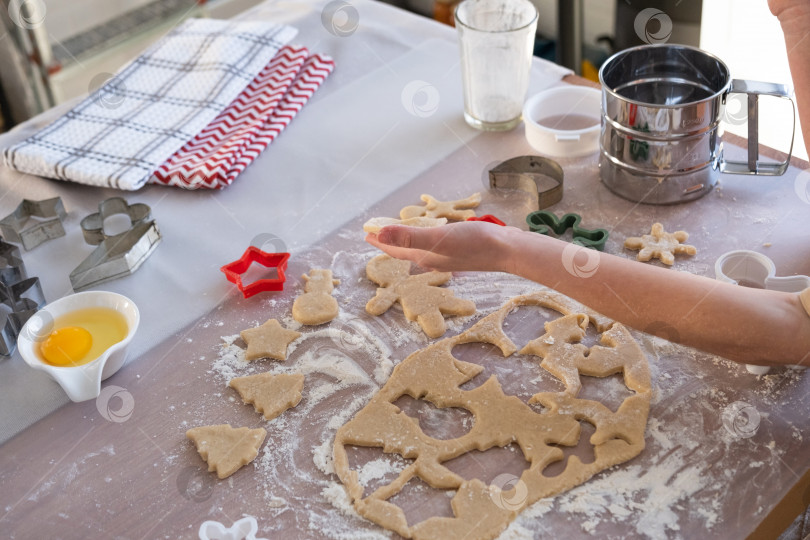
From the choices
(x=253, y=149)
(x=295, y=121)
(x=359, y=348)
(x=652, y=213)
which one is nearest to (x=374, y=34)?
(x=295, y=121)

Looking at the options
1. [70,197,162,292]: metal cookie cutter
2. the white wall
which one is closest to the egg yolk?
[70,197,162,292]: metal cookie cutter

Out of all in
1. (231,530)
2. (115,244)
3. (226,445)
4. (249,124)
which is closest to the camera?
(231,530)

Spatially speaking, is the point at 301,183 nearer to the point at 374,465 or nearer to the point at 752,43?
the point at 374,465

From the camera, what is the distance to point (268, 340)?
3.94 ft

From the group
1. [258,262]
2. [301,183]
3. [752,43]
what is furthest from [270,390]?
→ [752,43]

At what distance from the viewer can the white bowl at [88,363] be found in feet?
3.69

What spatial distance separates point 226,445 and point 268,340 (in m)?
0.20

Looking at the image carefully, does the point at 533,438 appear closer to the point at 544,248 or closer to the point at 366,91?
A: the point at 544,248

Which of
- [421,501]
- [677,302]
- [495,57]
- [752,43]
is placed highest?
[495,57]

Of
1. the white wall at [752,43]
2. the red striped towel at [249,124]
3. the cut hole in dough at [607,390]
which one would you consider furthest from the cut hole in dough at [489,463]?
the white wall at [752,43]

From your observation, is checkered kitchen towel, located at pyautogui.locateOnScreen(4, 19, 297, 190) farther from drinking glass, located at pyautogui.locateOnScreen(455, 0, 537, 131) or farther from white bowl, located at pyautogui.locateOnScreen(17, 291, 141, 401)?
drinking glass, located at pyautogui.locateOnScreen(455, 0, 537, 131)

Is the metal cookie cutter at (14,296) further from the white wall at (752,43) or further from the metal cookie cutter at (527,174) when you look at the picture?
the white wall at (752,43)

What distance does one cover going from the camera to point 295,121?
170cm

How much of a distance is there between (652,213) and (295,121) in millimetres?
769
